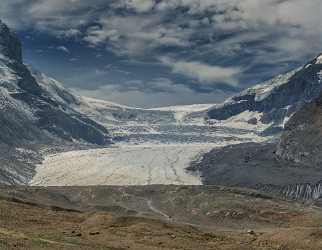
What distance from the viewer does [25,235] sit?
191 feet

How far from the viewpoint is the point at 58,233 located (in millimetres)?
66438

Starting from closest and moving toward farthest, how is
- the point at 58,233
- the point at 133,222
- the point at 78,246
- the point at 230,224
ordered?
the point at 78,246, the point at 58,233, the point at 133,222, the point at 230,224

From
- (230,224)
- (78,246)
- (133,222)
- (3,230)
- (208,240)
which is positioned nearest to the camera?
(78,246)

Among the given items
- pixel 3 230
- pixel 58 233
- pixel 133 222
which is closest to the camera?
pixel 3 230

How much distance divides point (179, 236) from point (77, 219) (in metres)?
22.4

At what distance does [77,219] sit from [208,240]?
81.7 ft

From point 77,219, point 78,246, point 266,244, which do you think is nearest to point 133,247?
point 78,246

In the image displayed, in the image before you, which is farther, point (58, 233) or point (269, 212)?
point (269, 212)

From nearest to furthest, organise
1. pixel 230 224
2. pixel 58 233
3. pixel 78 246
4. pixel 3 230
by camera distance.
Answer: pixel 78 246 → pixel 3 230 → pixel 58 233 → pixel 230 224

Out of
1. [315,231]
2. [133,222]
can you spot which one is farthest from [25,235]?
[315,231]

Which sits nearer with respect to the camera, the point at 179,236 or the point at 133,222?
the point at 179,236

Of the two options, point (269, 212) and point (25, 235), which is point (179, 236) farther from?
point (269, 212)

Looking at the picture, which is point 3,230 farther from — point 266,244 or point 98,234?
point 266,244

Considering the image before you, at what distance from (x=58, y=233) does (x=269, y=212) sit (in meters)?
125
